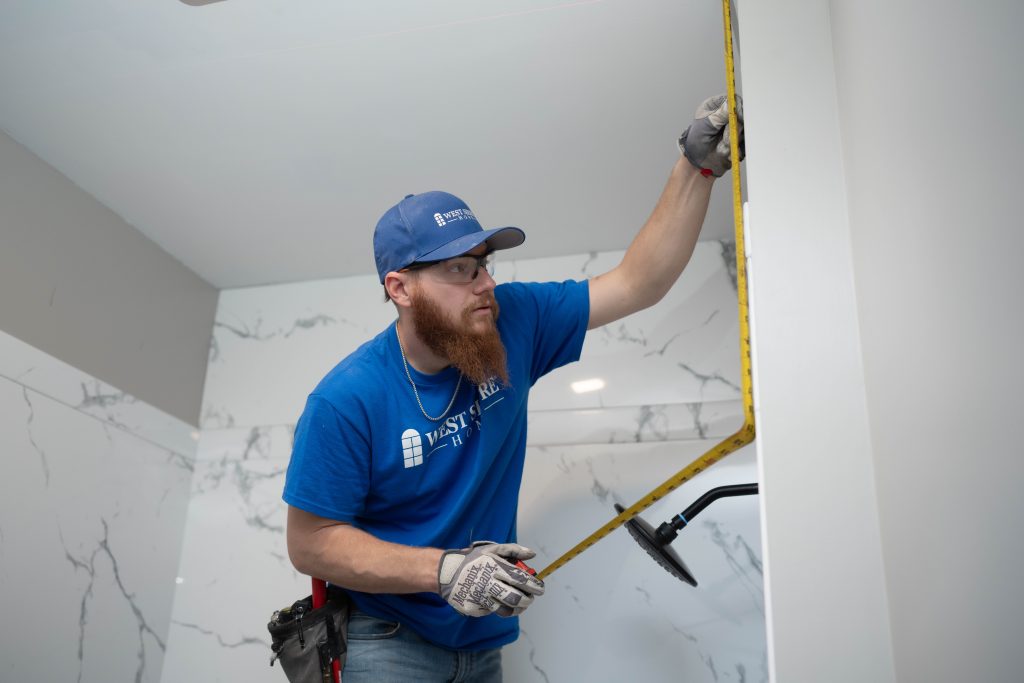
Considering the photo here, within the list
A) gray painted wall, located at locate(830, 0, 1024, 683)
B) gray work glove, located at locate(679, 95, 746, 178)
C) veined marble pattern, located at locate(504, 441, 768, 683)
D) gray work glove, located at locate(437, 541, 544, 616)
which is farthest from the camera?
veined marble pattern, located at locate(504, 441, 768, 683)

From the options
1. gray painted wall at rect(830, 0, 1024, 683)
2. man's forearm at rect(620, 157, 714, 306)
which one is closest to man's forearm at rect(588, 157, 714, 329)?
man's forearm at rect(620, 157, 714, 306)

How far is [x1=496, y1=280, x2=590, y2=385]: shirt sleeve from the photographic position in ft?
6.47

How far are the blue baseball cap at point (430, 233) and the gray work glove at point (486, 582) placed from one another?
62 centimetres

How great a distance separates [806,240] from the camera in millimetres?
1163

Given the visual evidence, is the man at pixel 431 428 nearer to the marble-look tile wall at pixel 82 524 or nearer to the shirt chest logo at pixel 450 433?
the shirt chest logo at pixel 450 433

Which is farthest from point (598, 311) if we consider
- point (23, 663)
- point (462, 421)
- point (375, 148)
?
point (23, 663)

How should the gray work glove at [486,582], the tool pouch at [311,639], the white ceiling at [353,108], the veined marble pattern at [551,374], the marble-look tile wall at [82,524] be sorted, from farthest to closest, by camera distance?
the veined marble pattern at [551,374] → the marble-look tile wall at [82,524] → the white ceiling at [353,108] → the tool pouch at [311,639] → the gray work glove at [486,582]

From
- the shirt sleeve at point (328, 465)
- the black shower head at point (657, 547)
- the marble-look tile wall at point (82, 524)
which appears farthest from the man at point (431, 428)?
the marble-look tile wall at point (82, 524)

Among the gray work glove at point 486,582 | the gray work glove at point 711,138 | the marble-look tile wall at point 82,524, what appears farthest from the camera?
the marble-look tile wall at point 82,524

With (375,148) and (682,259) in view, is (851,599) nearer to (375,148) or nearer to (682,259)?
(682,259)

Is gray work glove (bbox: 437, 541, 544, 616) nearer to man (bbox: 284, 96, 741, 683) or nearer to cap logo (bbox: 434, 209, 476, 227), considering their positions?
man (bbox: 284, 96, 741, 683)

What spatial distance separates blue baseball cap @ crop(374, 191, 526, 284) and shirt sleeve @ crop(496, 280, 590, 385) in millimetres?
149

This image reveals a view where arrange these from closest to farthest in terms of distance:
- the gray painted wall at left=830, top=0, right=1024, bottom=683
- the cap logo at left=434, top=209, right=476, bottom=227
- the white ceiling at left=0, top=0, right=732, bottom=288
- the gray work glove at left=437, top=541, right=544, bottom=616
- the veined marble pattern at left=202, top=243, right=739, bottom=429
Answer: the gray painted wall at left=830, top=0, right=1024, bottom=683 < the gray work glove at left=437, top=541, right=544, bottom=616 < the cap logo at left=434, top=209, right=476, bottom=227 < the white ceiling at left=0, top=0, right=732, bottom=288 < the veined marble pattern at left=202, top=243, right=739, bottom=429

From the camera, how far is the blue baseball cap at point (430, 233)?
1.82 m
